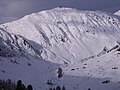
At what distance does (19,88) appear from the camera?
A: 85.2 meters

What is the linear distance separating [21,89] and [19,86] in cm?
82

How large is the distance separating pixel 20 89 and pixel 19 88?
35 cm

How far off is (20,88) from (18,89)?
0.52m

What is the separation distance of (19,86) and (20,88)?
517 mm

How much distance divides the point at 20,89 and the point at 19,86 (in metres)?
0.72

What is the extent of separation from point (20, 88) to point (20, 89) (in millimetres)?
227

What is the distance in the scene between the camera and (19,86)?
8550 centimetres

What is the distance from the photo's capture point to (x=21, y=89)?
85562mm

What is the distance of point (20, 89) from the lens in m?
85.4

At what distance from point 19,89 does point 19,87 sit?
18.3 inches

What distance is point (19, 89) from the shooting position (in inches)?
3359

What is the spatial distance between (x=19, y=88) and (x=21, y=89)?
587 millimetres

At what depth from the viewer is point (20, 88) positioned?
85.4 m

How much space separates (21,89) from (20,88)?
0.37m
